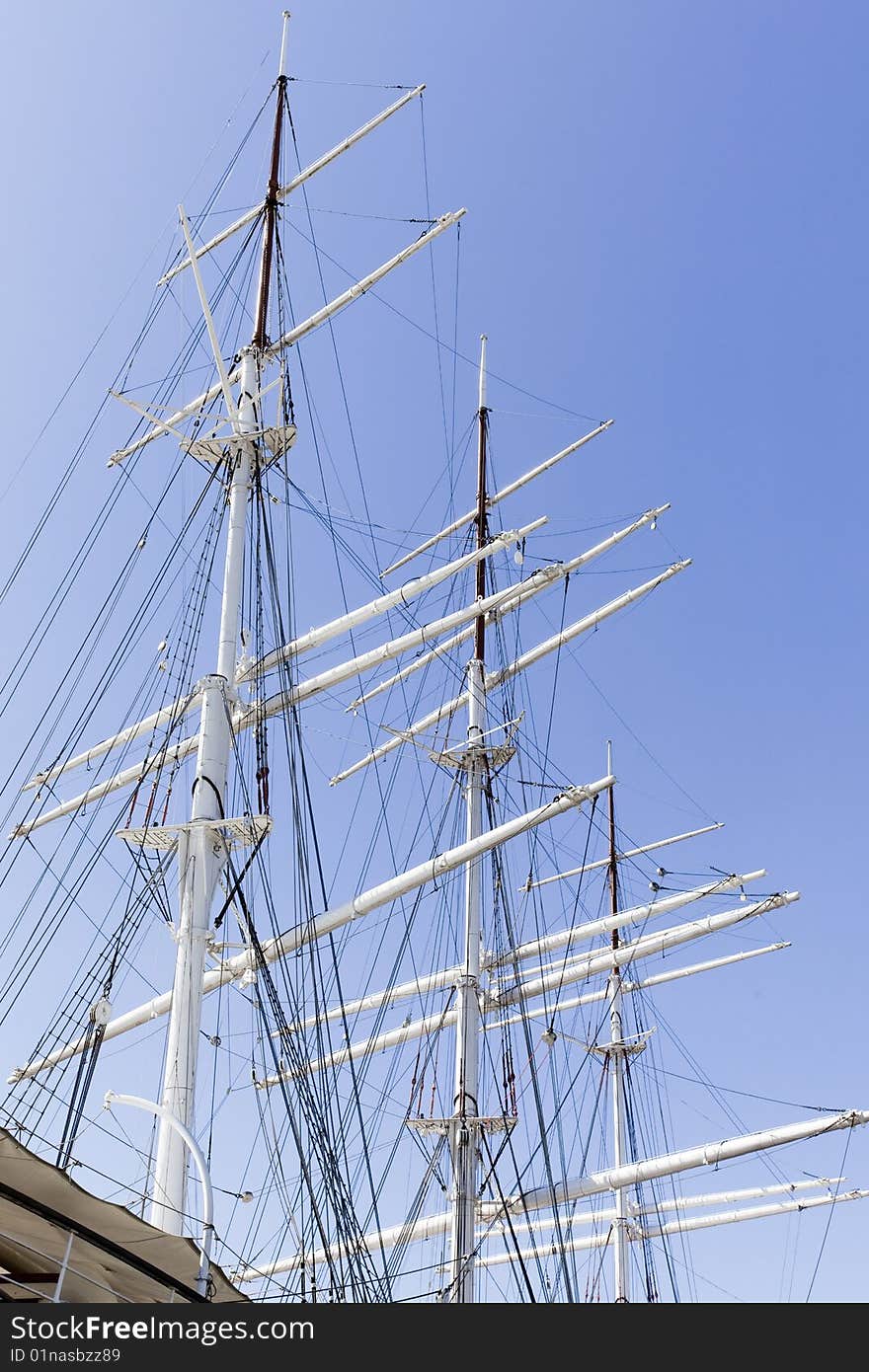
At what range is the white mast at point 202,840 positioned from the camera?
14.4 m

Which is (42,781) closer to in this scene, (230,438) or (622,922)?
(230,438)

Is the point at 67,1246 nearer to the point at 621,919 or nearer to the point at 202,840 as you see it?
the point at 202,840

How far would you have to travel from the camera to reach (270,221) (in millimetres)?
23719

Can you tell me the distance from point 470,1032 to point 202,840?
37.7ft

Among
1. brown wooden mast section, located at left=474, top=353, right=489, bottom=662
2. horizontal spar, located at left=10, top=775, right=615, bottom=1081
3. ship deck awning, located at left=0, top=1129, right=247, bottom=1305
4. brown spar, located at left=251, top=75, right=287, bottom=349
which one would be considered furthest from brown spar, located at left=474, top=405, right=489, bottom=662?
ship deck awning, located at left=0, top=1129, right=247, bottom=1305

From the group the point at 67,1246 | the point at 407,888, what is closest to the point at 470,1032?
the point at 407,888

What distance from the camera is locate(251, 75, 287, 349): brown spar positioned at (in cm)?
2227

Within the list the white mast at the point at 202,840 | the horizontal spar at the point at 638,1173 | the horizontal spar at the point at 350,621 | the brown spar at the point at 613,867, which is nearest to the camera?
the white mast at the point at 202,840

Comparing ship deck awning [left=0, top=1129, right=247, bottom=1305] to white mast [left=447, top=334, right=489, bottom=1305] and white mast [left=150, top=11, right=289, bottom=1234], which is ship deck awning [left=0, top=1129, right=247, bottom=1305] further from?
white mast [left=447, top=334, right=489, bottom=1305]

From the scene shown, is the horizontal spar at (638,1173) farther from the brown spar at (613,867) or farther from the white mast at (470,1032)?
the brown spar at (613,867)

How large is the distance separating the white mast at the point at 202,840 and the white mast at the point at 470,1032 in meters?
9.50

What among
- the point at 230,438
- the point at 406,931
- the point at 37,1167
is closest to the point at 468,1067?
the point at 406,931

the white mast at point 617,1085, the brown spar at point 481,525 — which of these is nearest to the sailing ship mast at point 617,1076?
the white mast at point 617,1085

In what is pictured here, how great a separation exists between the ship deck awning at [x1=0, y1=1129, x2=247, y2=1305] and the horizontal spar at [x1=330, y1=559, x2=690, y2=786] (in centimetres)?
1981
